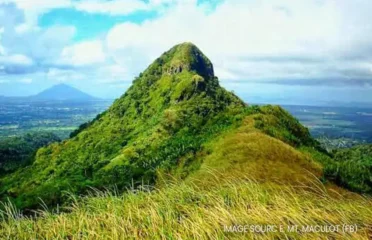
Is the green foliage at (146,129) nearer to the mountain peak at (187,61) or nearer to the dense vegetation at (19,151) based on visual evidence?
the mountain peak at (187,61)

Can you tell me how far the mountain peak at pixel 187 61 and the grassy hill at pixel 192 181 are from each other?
376cm

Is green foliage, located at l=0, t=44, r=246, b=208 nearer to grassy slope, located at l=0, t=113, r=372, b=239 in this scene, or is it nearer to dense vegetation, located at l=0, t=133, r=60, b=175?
dense vegetation, located at l=0, t=133, r=60, b=175

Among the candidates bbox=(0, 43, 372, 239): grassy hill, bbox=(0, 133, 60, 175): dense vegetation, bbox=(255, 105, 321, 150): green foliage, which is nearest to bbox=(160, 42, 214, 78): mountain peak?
bbox=(0, 43, 372, 239): grassy hill

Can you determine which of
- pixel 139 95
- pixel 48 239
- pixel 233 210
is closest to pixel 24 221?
pixel 48 239

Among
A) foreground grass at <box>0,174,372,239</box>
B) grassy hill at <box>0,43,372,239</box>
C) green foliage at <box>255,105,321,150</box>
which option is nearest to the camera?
foreground grass at <box>0,174,372,239</box>

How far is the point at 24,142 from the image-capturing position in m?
143

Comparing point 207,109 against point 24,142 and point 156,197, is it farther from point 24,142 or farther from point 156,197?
point 24,142

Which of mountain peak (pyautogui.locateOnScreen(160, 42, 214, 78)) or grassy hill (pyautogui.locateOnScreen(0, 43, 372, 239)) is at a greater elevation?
mountain peak (pyautogui.locateOnScreen(160, 42, 214, 78))

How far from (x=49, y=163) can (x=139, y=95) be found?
25.8m

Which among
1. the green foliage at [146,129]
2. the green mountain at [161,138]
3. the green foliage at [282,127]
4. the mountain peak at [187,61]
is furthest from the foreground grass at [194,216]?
the mountain peak at [187,61]

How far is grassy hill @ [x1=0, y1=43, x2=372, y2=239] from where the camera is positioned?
654 centimetres

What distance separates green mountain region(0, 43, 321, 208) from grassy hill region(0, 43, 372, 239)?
209mm

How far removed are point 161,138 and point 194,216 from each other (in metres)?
47.7

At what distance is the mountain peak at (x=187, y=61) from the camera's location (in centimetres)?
9360
